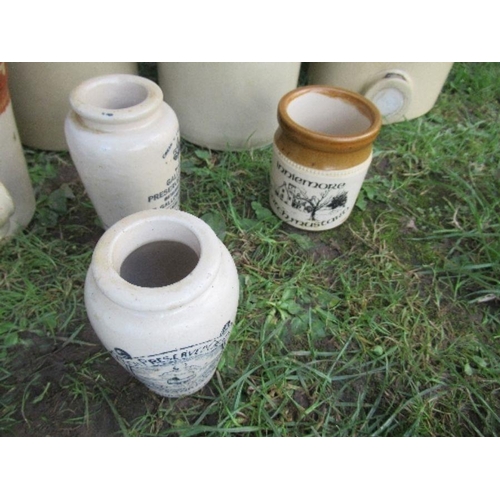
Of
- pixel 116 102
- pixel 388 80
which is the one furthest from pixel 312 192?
pixel 388 80

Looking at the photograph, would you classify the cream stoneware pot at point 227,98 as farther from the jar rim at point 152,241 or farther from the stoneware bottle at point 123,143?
the jar rim at point 152,241

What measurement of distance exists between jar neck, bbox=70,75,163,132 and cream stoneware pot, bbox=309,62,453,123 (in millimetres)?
892

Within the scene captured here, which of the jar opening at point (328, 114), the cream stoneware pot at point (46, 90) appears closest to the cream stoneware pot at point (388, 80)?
the jar opening at point (328, 114)

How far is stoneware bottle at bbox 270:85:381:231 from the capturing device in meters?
1.28

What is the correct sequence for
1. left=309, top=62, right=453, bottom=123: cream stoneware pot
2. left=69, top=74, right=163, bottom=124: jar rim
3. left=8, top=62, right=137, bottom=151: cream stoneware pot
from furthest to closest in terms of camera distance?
left=309, top=62, right=453, bottom=123: cream stoneware pot → left=8, top=62, right=137, bottom=151: cream stoneware pot → left=69, top=74, right=163, bottom=124: jar rim

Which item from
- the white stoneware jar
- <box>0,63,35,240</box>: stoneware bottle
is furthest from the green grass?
the white stoneware jar

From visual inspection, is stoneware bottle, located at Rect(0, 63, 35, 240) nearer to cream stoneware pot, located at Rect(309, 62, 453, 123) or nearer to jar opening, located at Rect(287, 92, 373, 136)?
jar opening, located at Rect(287, 92, 373, 136)

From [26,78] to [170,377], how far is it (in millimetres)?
1137

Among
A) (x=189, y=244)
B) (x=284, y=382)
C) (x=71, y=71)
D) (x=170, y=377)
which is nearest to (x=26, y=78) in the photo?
(x=71, y=71)

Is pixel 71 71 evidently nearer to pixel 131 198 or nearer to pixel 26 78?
pixel 26 78

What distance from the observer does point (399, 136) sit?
1.95m

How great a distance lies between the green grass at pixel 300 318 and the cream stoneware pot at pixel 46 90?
0.37ft

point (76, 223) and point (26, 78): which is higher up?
point (26, 78)

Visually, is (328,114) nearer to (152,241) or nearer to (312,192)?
(312,192)
